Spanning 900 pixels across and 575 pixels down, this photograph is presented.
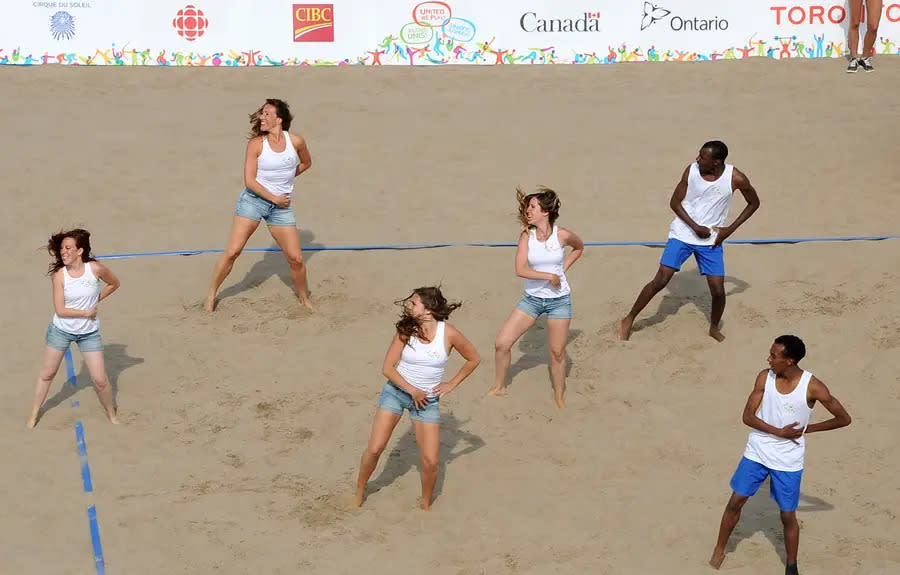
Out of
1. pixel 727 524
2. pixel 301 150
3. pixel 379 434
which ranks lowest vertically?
pixel 727 524

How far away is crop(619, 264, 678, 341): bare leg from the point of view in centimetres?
1112

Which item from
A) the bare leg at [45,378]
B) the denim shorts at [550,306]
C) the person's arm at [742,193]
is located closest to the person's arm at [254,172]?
the bare leg at [45,378]

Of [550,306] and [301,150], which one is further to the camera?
[301,150]

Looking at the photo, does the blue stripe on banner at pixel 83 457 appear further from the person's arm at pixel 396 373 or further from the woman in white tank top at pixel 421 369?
the person's arm at pixel 396 373

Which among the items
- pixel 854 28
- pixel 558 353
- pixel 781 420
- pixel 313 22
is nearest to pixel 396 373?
pixel 558 353

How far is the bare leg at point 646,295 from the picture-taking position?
11125 millimetres

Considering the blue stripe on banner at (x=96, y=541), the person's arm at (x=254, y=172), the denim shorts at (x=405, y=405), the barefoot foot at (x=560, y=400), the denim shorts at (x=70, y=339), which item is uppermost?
the person's arm at (x=254, y=172)

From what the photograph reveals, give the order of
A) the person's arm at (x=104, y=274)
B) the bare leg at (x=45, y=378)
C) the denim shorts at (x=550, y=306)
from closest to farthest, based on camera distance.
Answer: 1. the person's arm at (x=104, y=274)
2. the bare leg at (x=45, y=378)
3. the denim shorts at (x=550, y=306)

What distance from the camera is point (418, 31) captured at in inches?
699

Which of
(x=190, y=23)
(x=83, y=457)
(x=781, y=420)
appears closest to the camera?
(x=781, y=420)

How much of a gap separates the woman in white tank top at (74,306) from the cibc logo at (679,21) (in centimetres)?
1018

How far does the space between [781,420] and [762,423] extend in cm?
11

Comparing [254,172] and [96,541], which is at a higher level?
[254,172]

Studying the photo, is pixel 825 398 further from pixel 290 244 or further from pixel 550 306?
pixel 290 244
